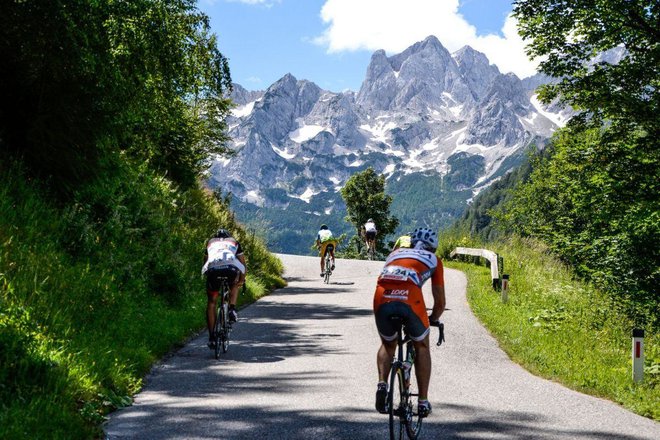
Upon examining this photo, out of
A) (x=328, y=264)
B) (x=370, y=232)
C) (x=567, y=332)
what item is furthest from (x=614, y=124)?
(x=370, y=232)

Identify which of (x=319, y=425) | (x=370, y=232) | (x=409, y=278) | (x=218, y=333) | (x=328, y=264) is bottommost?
(x=319, y=425)

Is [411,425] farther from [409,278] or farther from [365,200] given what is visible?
[365,200]

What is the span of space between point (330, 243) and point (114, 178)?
11523mm

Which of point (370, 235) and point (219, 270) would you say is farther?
point (370, 235)

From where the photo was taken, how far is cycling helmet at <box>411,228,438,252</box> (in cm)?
596

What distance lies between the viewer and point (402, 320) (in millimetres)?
5543

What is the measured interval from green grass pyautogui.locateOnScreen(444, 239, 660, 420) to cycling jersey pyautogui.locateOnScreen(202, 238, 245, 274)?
5018 millimetres

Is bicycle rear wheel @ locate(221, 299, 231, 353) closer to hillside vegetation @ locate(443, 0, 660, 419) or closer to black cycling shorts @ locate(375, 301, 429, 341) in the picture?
black cycling shorts @ locate(375, 301, 429, 341)

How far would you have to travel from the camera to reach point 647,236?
49.5ft

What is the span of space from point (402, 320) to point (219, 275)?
4.86 meters

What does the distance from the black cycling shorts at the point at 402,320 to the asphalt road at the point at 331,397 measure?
3.45ft

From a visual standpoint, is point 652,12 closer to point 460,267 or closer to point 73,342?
point 460,267

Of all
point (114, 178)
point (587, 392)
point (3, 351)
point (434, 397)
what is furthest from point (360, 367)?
point (114, 178)

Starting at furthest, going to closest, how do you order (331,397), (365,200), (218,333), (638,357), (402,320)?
(365,200) < (218,333) < (638,357) < (331,397) < (402,320)
